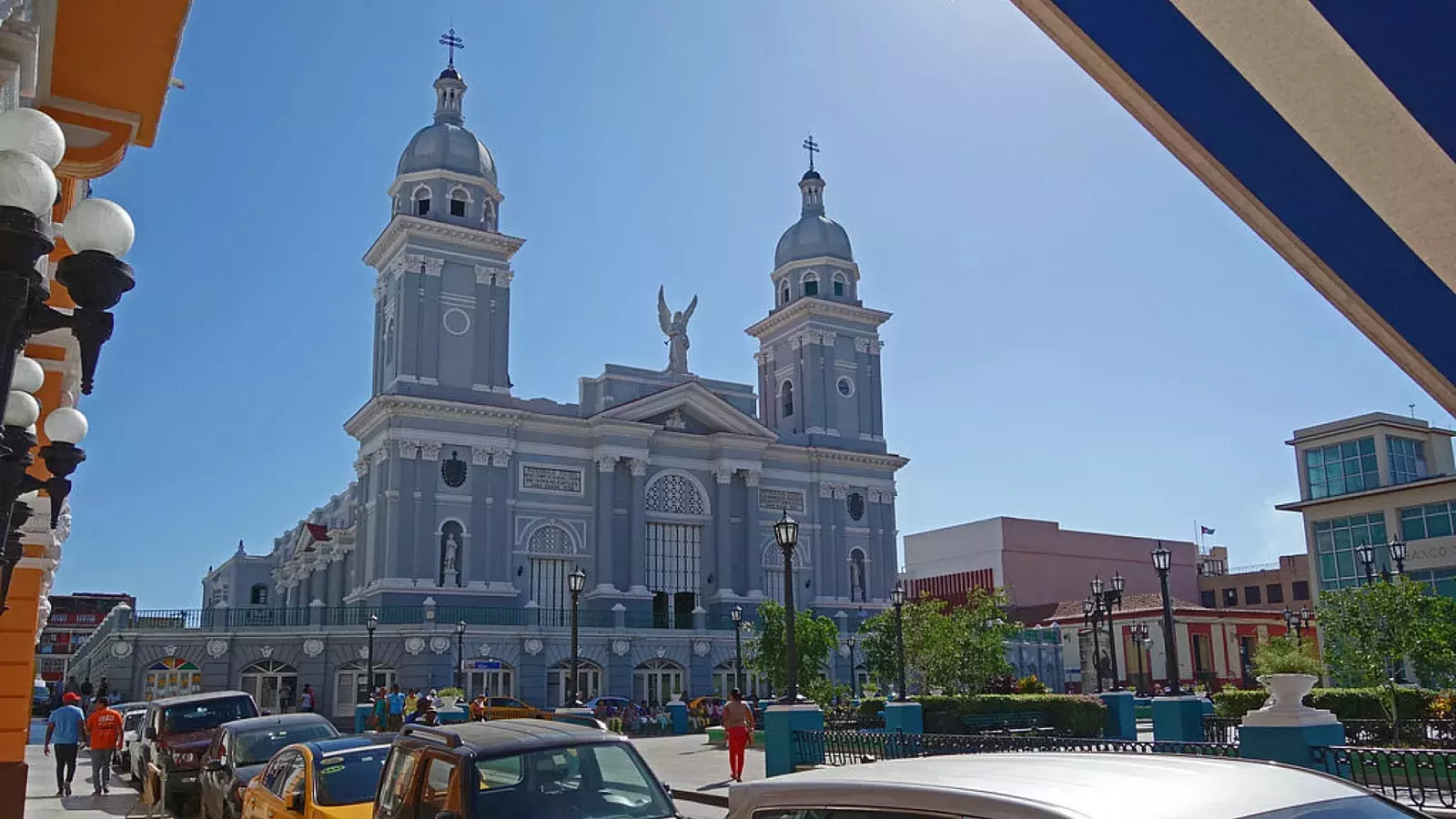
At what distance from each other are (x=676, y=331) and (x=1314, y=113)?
52.0m

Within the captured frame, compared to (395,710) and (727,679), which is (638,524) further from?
(395,710)

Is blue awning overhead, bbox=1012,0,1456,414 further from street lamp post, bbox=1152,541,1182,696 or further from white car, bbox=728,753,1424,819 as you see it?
street lamp post, bbox=1152,541,1182,696

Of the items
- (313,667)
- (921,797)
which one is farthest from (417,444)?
(921,797)

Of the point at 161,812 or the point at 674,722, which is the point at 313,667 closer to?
the point at 674,722

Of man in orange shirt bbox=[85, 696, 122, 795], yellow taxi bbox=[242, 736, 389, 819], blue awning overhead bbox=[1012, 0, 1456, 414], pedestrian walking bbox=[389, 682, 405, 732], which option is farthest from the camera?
pedestrian walking bbox=[389, 682, 405, 732]

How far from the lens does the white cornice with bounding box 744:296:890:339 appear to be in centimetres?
6081

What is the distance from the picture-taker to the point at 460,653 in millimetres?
42156

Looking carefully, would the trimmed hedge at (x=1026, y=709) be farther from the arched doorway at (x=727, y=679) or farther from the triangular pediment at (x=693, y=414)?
the triangular pediment at (x=693, y=414)

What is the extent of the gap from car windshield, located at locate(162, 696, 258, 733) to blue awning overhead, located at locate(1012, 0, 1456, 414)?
16.8m

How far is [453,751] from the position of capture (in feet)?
24.5

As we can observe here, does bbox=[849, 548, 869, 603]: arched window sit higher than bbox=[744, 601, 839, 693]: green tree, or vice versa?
bbox=[849, 548, 869, 603]: arched window

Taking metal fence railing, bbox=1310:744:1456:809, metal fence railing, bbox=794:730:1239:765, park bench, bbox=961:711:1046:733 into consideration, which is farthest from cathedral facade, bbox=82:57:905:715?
metal fence railing, bbox=1310:744:1456:809

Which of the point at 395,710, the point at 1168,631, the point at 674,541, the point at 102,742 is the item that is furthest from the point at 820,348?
the point at 102,742

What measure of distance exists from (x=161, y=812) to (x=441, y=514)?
106 feet
